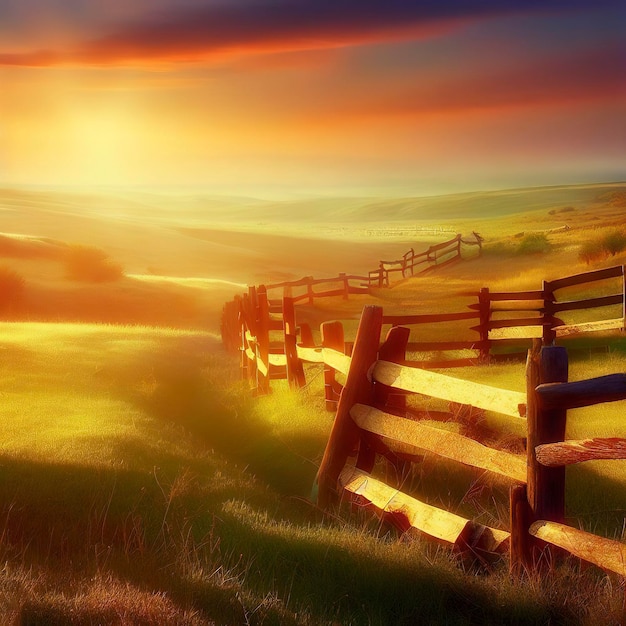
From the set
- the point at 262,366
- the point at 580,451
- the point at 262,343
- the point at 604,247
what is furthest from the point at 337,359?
the point at 604,247

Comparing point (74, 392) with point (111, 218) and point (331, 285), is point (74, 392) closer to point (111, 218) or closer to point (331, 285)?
point (331, 285)

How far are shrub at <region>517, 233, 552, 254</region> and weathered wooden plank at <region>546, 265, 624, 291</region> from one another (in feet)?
87.0

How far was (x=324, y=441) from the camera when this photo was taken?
366 inches

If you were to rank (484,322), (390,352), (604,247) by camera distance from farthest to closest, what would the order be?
(604,247)
(484,322)
(390,352)

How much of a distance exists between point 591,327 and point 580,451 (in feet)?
40.7

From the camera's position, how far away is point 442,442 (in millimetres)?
5734

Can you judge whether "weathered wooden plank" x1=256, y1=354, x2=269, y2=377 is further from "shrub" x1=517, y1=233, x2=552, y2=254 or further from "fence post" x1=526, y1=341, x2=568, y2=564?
"shrub" x1=517, y1=233, x2=552, y2=254

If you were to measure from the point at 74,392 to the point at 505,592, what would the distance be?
828 cm

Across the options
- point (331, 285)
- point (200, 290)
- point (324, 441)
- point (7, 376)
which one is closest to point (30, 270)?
point (200, 290)

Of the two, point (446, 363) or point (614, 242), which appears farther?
point (614, 242)

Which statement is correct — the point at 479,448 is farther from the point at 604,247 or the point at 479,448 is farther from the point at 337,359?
the point at 604,247

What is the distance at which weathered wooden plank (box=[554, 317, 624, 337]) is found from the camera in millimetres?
15493

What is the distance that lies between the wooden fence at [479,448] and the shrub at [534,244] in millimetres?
38364

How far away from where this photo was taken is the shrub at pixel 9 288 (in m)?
35.2
